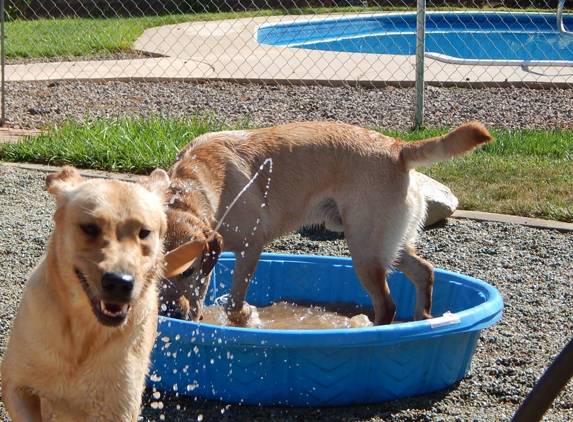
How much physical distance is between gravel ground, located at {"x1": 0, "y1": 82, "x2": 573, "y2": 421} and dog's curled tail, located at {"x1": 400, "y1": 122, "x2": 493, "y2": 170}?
3.31 feet

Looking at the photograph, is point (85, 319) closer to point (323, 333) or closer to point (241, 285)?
point (323, 333)

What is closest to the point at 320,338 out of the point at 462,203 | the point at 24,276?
the point at 24,276

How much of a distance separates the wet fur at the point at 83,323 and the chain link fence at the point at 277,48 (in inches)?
223

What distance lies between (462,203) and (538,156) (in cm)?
124

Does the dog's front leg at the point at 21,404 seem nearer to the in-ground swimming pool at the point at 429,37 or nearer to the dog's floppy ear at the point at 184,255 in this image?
the dog's floppy ear at the point at 184,255

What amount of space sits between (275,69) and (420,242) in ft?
18.6

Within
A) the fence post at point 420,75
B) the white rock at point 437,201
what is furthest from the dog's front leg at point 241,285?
the fence post at point 420,75

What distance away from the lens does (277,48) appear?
1295cm

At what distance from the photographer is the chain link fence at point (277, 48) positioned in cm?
1040

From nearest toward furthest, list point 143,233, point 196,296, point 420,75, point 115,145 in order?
point 143,233 → point 196,296 → point 115,145 → point 420,75

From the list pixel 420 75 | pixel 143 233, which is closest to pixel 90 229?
pixel 143 233

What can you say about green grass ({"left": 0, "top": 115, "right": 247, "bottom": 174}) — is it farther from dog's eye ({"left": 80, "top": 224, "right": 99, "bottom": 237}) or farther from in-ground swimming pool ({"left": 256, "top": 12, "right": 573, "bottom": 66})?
in-ground swimming pool ({"left": 256, "top": 12, "right": 573, "bottom": 66})

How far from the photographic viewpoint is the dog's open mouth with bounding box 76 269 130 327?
9.09 ft

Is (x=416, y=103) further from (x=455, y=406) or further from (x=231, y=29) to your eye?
(x=231, y=29)
